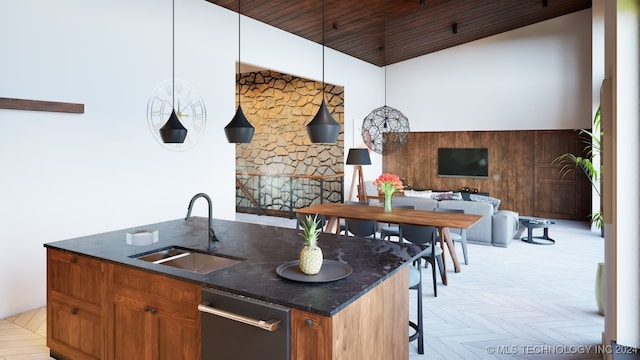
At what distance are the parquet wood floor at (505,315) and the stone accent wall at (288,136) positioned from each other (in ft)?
13.7

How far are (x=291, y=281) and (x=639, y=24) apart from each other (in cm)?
202

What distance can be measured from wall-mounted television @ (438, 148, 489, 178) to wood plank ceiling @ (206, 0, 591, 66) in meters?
2.30

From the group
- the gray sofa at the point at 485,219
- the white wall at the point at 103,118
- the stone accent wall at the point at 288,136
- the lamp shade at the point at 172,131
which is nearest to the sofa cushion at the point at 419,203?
the gray sofa at the point at 485,219

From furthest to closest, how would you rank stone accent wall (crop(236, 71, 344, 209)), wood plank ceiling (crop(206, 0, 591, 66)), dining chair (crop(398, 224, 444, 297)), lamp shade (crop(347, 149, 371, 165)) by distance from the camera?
1. stone accent wall (crop(236, 71, 344, 209))
2. lamp shade (crop(347, 149, 371, 165))
3. wood plank ceiling (crop(206, 0, 591, 66))
4. dining chair (crop(398, 224, 444, 297))

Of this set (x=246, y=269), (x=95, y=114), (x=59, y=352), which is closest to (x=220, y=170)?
(x=95, y=114)

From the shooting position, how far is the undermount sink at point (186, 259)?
8.37 ft

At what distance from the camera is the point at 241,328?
6.04 ft

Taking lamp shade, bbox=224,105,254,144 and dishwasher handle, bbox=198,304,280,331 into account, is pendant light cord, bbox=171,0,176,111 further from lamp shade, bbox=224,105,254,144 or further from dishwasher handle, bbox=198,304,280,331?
dishwasher handle, bbox=198,304,280,331

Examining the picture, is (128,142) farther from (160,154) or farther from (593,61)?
(593,61)

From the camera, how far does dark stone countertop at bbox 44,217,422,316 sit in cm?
180

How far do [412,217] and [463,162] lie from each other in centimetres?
535

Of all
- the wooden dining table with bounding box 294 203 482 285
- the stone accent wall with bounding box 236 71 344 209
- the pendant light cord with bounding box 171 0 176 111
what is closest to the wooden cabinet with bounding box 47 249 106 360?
the pendant light cord with bounding box 171 0 176 111

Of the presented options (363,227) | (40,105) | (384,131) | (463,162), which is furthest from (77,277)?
(463,162)

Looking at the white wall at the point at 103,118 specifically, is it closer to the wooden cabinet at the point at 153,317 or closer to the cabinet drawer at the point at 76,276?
the cabinet drawer at the point at 76,276
